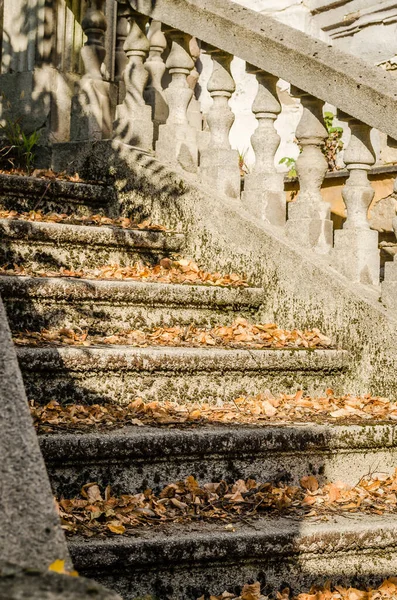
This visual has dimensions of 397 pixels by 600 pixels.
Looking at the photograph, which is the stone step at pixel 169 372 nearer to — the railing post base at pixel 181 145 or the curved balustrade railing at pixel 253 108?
the curved balustrade railing at pixel 253 108

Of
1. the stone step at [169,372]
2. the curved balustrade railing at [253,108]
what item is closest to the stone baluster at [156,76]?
the curved balustrade railing at [253,108]

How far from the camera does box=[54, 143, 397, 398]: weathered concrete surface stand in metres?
4.13

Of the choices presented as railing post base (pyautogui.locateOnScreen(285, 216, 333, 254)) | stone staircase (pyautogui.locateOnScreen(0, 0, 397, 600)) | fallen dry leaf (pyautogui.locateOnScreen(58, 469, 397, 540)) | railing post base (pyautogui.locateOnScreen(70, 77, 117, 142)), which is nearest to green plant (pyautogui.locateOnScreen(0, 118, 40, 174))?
stone staircase (pyautogui.locateOnScreen(0, 0, 397, 600))

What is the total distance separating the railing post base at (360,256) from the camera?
4.33 m

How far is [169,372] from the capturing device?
3.76 meters

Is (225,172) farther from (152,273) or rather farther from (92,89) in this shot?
(92,89)

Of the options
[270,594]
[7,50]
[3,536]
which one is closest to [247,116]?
[7,50]

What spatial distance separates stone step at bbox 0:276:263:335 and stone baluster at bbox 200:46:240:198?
79cm

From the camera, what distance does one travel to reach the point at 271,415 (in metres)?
3.71

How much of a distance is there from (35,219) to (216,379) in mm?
1526

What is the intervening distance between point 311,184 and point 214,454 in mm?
1906

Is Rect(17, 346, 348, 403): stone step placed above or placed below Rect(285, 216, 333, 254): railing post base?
below

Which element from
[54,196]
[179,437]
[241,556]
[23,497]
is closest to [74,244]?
[54,196]

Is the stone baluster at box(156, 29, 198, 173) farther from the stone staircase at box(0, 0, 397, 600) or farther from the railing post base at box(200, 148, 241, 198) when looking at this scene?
the railing post base at box(200, 148, 241, 198)
